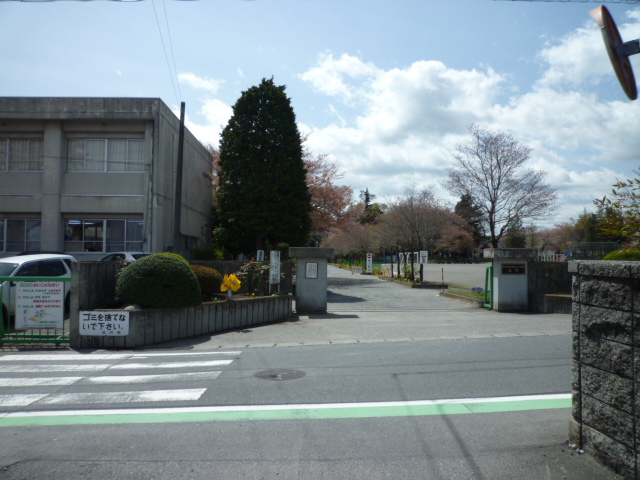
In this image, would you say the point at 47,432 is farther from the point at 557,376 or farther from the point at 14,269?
the point at 14,269

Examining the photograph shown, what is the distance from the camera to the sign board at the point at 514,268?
15602 millimetres

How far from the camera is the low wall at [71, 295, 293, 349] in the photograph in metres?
9.96

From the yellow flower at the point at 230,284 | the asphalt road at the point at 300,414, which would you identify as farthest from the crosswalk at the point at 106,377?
the yellow flower at the point at 230,284

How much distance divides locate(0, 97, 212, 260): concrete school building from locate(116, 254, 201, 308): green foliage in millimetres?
11899

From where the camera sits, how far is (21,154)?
23203mm

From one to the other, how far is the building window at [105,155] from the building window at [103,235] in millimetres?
2582

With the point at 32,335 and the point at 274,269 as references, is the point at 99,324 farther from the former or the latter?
the point at 274,269

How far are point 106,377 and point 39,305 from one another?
3741 millimetres

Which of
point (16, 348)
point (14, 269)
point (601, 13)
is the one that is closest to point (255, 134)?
point (14, 269)

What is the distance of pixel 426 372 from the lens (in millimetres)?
7129

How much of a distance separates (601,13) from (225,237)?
2365cm

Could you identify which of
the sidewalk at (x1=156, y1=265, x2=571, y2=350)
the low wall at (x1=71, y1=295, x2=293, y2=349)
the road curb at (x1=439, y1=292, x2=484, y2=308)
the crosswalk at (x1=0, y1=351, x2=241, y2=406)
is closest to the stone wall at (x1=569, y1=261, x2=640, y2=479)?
the crosswalk at (x1=0, y1=351, x2=241, y2=406)

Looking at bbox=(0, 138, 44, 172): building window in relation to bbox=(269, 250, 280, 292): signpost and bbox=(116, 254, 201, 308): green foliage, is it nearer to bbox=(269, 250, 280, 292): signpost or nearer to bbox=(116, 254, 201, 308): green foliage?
bbox=(269, 250, 280, 292): signpost

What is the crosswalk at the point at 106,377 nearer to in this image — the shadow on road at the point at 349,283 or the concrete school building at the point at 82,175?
the concrete school building at the point at 82,175
